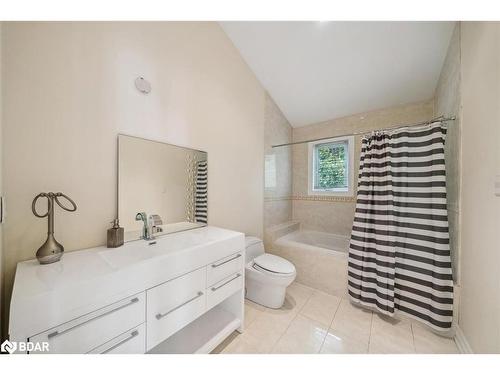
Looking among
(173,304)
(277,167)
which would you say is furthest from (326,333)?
(277,167)

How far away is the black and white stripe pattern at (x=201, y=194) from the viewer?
171 centimetres

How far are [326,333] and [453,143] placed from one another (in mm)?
1842

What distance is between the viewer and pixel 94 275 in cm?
76

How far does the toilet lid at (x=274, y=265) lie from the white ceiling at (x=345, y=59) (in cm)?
211

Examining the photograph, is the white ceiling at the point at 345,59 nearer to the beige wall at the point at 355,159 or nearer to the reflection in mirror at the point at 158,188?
the beige wall at the point at 355,159

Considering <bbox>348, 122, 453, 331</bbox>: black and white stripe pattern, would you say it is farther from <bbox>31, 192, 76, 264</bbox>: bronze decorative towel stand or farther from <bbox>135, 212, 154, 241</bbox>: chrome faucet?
<bbox>31, 192, 76, 264</bbox>: bronze decorative towel stand

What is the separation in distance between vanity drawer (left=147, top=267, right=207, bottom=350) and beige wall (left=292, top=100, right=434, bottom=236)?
7.20ft

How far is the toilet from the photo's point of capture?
164 centimetres

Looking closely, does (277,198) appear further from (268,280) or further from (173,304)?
(173,304)

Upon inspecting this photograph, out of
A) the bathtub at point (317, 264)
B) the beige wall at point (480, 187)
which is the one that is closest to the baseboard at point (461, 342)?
the beige wall at point (480, 187)
